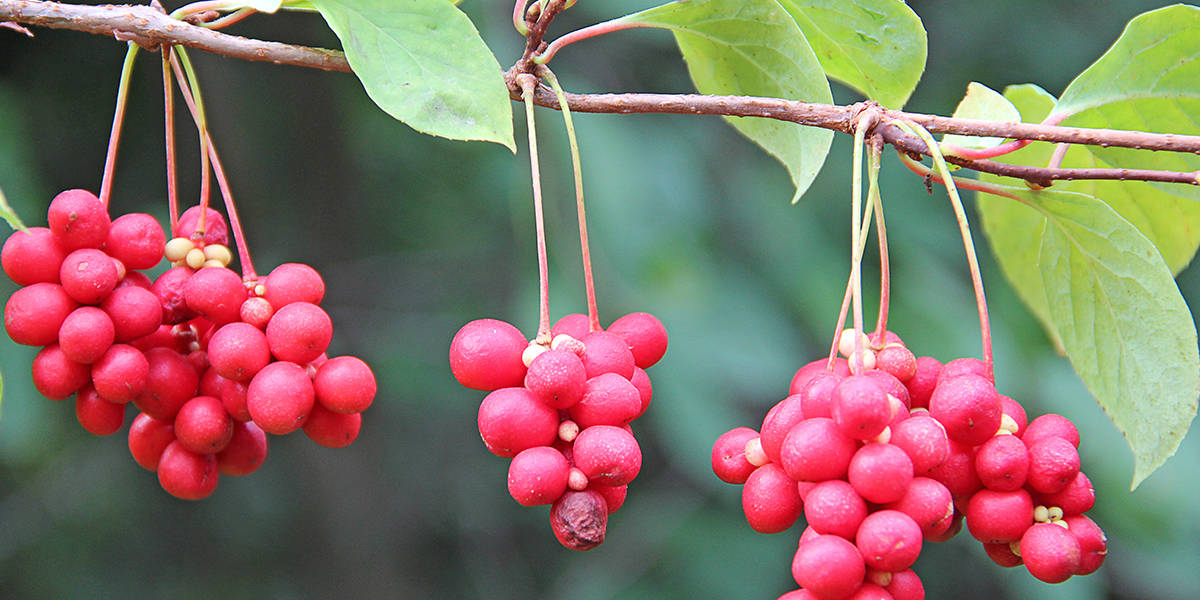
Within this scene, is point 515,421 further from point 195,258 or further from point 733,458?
point 195,258

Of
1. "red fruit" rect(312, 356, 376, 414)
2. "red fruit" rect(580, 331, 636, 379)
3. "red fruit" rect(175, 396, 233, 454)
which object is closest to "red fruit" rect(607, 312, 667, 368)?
"red fruit" rect(580, 331, 636, 379)

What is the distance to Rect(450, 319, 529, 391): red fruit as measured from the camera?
0.51 metres

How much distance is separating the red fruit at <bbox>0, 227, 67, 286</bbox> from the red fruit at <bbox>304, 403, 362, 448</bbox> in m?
0.19

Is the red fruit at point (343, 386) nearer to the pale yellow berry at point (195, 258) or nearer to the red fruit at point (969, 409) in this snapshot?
the pale yellow berry at point (195, 258)

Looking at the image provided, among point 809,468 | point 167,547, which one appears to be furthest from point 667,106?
point 167,547

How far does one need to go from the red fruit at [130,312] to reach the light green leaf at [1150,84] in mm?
641

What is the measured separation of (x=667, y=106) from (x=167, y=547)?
1.25m

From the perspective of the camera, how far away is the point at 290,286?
60 cm

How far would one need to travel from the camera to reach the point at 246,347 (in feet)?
1.86

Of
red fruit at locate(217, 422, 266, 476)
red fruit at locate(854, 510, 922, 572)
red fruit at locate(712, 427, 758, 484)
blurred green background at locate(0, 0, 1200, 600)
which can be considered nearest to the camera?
red fruit at locate(854, 510, 922, 572)

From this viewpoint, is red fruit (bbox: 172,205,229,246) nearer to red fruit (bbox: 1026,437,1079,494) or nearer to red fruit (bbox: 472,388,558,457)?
red fruit (bbox: 472,388,558,457)

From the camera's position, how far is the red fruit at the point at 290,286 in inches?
23.6

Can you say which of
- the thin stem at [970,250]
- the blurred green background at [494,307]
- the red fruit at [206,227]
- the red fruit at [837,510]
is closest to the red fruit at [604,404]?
the red fruit at [837,510]

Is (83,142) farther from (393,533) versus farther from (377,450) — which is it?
(393,533)
